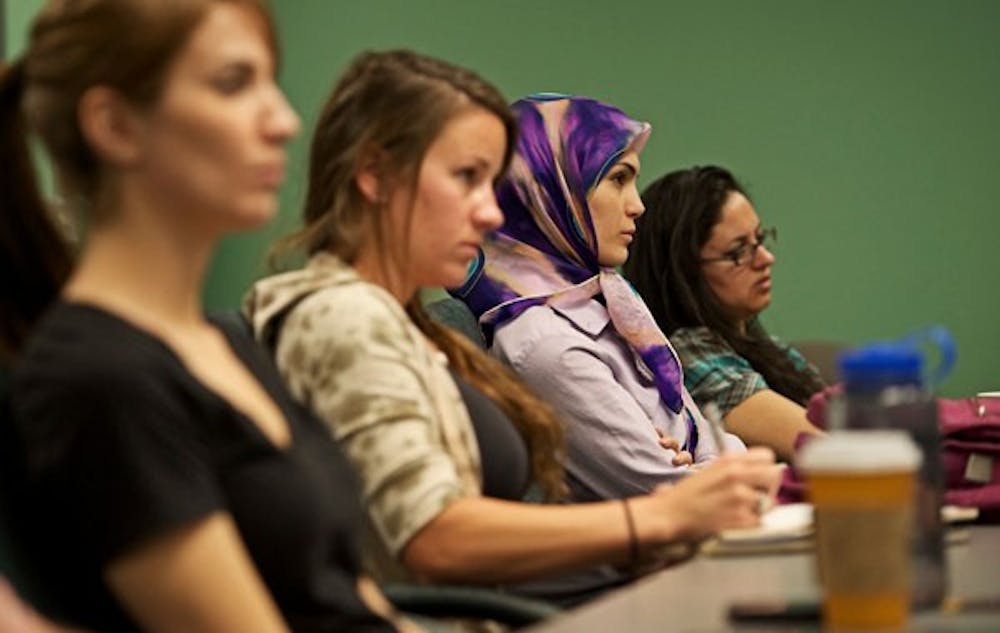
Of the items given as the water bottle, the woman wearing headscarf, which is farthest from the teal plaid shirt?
the water bottle

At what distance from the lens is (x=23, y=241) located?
1.54 metres

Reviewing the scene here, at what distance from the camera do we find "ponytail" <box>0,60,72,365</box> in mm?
1534

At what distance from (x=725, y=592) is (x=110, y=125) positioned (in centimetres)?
69

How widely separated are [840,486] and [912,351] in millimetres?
205

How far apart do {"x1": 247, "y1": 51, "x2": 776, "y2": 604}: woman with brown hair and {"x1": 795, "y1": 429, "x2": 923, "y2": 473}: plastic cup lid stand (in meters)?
0.65

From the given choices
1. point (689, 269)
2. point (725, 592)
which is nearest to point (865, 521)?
point (725, 592)

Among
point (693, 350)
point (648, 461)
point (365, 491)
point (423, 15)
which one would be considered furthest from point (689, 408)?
point (423, 15)

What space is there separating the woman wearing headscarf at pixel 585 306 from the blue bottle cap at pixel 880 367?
1257 millimetres

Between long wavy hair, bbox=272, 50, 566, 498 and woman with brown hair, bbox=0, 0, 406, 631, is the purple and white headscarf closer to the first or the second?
long wavy hair, bbox=272, 50, 566, 498

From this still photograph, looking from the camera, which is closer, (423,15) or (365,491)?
(365,491)

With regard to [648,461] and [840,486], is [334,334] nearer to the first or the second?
[840,486]

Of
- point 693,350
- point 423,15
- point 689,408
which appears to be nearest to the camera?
point 689,408

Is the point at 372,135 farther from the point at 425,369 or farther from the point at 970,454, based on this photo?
the point at 970,454

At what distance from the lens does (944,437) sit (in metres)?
2.36
